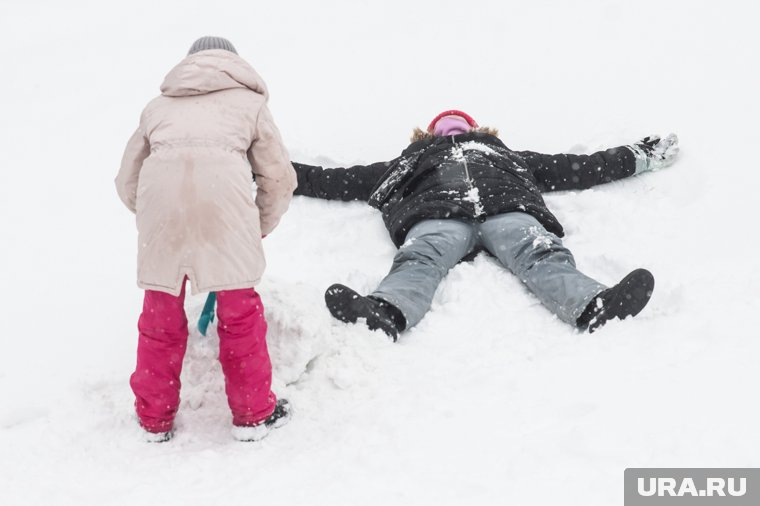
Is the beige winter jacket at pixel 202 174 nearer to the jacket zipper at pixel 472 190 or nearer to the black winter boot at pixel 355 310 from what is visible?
the black winter boot at pixel 355 310

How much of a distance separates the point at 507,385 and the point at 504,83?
159 inches

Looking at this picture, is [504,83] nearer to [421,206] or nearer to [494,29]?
[494,29]

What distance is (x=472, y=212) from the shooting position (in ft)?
12.9

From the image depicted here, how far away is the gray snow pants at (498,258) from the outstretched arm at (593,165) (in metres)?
0.81

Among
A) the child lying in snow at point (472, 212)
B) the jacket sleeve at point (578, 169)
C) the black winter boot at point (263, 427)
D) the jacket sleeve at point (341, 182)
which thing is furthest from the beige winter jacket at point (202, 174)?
the jacket sleeve at point (578, 169)

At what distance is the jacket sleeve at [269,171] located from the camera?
2.62 meters

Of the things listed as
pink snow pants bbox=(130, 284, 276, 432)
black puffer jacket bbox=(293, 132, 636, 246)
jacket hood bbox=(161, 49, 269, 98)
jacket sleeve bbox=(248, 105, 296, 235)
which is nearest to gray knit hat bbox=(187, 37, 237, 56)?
jacket hood bbox=(161, 49, 269, 98)

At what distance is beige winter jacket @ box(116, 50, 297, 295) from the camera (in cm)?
241

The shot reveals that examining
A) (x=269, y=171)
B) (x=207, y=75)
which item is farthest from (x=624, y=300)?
(x=207, y=75)

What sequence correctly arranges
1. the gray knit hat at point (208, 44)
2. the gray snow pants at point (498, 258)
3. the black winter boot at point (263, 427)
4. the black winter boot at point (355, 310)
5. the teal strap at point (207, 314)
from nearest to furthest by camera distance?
the black winter boot at point (263, 427)
the gray knit hat at point (208, 44)
the teal strap at point (207, 314)
the black winter boot at point (355, 310)
the gray snow pants at point (498, 258)

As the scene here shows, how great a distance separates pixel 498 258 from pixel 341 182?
1374 mm

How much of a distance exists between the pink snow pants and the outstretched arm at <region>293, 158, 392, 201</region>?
7.14 feet

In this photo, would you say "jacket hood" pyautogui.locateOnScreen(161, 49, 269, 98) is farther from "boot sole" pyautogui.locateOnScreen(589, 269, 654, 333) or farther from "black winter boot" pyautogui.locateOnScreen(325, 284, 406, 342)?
"boot sole" pyautogui.locateOnScreen(589, 269, 654, 333)

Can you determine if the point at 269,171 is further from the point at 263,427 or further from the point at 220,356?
the point at 263,427
